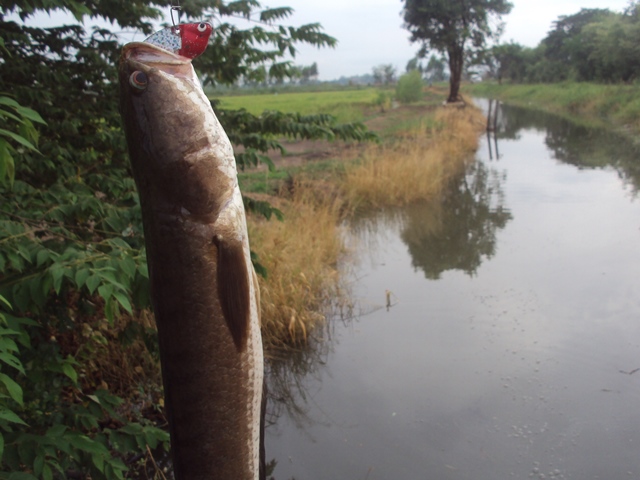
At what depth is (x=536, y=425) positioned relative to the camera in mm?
4770

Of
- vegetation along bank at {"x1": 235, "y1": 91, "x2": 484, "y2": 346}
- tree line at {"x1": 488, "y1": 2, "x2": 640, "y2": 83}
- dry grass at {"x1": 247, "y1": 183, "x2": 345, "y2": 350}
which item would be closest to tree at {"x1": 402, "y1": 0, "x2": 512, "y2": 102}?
tree line at {"x1": 488, "y1": 2, "x2": 640, "y2": 83}

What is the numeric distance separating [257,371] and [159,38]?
2.93 ft

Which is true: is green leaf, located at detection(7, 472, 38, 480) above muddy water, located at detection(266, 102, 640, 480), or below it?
above

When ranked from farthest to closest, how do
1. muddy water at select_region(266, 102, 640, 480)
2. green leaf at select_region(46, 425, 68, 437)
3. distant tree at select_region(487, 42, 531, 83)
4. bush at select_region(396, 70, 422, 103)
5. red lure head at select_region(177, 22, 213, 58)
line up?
distant tree at select_region(487, 42, 531, 83)
bush at select_region(396, 70, 422, 103)
muddy water at select_region(266, 102, 640, 480)
green leaf at select_region(46, 425, 68, 437)
red lure head at select_region(177, 22, 213, 58)

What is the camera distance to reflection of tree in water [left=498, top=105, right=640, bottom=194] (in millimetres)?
15517

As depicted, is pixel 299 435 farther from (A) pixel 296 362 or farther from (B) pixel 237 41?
(B) pixel 237 41

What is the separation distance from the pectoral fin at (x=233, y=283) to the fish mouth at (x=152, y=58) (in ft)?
1.44

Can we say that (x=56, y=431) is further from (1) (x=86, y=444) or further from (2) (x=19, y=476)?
(2) (x=19, y=476)

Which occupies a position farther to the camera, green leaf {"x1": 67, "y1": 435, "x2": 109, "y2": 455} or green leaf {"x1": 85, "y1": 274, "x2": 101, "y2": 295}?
green leaf {"x1": 67, "y1": 435, "x2": 109, "y2": 455}

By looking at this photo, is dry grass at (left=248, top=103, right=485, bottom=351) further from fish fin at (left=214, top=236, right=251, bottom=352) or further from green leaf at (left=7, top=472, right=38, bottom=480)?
fish fin at (left=214, top=236, right=251, bottom=352)

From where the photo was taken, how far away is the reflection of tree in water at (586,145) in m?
15.5

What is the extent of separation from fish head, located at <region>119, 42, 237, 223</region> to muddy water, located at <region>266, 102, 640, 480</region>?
10.9 ft

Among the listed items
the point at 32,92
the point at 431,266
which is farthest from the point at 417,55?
the point at 32,92

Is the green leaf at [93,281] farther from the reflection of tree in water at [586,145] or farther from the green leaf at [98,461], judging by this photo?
the reflection of tree in water at [586,145]
